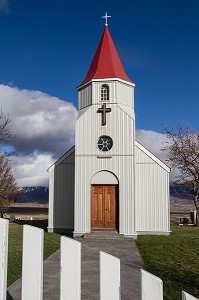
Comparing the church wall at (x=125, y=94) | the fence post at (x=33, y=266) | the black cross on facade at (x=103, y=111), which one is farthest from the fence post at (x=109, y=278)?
the church wall at (x=125, y=94)

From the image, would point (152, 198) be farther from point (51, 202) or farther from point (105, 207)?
point (51, 202)

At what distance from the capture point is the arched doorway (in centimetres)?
1655

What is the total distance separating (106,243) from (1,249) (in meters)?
12.9

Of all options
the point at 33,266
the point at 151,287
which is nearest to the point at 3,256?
the point at 33,266

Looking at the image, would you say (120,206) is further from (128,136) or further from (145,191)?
(128,136)

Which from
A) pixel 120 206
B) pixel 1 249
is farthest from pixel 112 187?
pixel 1 249

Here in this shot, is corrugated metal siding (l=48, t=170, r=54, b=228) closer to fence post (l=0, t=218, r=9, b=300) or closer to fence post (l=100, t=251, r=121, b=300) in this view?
fence post (l=0, t=218, r=9, b=300)

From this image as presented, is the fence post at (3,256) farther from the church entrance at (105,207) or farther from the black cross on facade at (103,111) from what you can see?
the black cross on facade at (103,111)

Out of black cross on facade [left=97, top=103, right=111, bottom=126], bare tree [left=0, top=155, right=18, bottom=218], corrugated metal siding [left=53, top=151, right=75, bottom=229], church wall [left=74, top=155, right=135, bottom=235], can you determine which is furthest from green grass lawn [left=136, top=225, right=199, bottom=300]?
bare tree [left=0, top=155, right=18, bottom=218]

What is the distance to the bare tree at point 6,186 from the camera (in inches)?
1442

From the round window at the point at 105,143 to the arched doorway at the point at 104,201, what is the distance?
1354 millimetres

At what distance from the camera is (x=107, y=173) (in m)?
16.7

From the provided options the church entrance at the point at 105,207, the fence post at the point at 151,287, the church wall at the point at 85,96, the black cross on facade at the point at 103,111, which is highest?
the church wall at the point at 85,96

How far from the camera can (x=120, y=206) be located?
1630 centimetres
